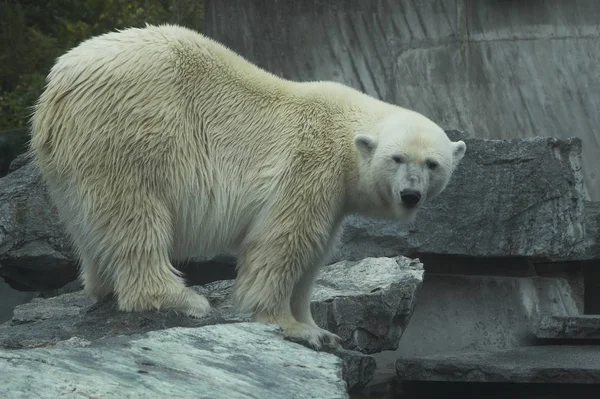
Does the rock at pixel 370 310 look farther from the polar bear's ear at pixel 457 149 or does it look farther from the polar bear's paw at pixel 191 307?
the polar bear's paw at pixel 191 307

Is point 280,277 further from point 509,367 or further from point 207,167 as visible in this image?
point 509,367

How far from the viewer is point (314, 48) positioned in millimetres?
7664

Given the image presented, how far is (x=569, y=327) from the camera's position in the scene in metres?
6.23

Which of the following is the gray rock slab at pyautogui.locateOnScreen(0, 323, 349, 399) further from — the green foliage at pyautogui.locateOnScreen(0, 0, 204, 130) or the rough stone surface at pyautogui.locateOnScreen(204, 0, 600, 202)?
the green foliage at pyautogui.locateOnScreen(0, 0, 204, 130)

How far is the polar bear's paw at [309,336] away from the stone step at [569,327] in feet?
6.27

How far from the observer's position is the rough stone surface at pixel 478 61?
24.2 feet

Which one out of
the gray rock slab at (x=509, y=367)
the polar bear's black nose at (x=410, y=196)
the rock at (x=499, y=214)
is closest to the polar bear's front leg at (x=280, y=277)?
the polar bear's black nose at (x=410, y=196)

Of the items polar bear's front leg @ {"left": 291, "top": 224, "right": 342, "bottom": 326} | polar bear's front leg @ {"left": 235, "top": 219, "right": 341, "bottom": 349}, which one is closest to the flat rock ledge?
polar bear's front leg @ {"left": 235, "top": 219, "right": 341, "bottom": 349}

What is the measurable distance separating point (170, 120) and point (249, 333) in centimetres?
135

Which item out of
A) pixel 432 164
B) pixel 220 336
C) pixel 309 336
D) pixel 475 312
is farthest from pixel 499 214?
pixel 220 336

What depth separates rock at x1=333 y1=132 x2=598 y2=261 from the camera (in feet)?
21.3

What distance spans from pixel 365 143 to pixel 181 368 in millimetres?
1891

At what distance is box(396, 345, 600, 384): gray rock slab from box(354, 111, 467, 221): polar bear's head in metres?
1.21

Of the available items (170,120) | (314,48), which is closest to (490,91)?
(314,48)
